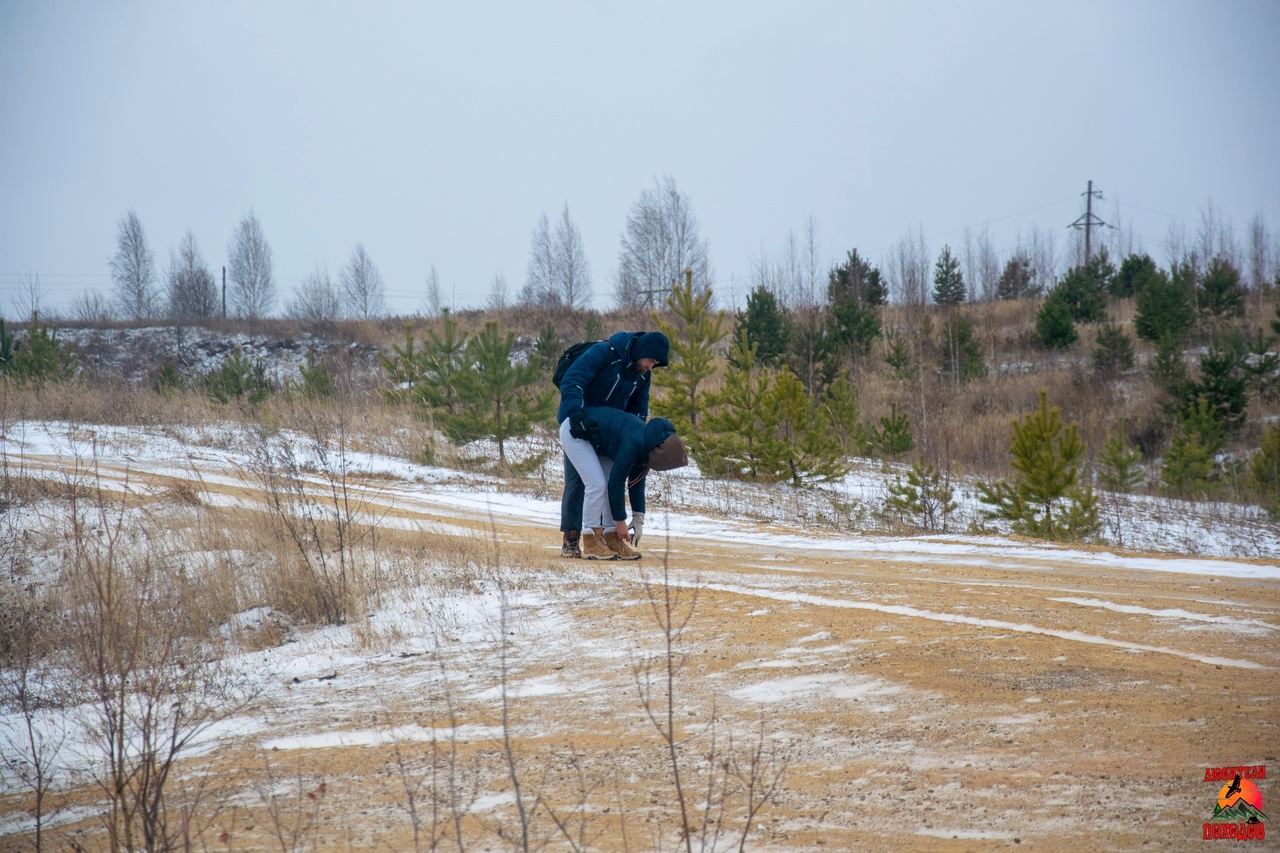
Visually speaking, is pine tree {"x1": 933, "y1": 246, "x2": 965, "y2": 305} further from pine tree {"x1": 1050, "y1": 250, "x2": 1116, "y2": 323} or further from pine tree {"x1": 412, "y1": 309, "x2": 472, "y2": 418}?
pine tree {"x1": 412, "y1": 309, "x2": 472, "y2": 418}

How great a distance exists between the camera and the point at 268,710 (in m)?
4.61

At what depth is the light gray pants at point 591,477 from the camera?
7691 millimetres

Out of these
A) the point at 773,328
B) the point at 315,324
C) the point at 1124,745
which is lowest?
the point at 1124,745

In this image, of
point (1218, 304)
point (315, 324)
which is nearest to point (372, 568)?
point (1218, 304)

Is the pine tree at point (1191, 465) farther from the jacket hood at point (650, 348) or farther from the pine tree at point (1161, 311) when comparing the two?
the jacket hood at point (650, 348)

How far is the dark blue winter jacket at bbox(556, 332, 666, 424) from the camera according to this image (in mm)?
7652

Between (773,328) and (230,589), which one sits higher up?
(773,328)

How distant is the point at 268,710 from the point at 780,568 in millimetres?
4396

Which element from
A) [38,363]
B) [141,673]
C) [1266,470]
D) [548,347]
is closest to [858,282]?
Answer: [548,347]

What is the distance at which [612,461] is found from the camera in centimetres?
793

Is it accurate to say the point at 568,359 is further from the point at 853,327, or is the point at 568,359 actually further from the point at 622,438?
the point at 853,327

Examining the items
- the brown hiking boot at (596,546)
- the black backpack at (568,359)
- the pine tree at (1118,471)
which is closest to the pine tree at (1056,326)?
the pine tree at (1118,471)

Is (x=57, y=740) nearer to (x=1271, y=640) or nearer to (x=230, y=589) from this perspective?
(x=230, y=589)

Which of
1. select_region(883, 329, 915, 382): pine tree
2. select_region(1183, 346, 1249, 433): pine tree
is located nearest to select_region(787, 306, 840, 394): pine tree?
select_region(883, 329, 915, 382): pine tree
